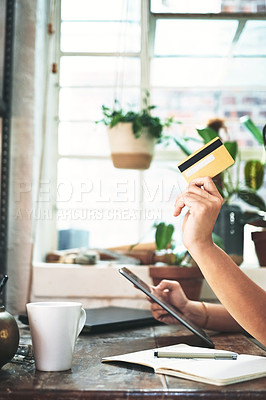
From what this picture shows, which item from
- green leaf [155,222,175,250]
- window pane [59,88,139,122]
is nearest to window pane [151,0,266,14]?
window pane [59,88,139,122]

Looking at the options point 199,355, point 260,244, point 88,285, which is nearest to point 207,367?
point 199,355

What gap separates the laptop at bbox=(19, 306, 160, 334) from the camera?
4.81 feet

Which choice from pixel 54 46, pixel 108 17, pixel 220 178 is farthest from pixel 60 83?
pixel 220 178

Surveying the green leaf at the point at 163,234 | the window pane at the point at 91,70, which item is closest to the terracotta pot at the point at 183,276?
the green leaf at the point at 163,234

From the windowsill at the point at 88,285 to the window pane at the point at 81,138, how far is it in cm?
71

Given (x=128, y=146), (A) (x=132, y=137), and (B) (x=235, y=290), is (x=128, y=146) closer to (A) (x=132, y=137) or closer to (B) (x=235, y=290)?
(A) (x=132, y=137)

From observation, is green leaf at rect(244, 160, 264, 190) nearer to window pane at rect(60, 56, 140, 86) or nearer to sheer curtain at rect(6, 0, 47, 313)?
window pane at rect(60, 56, 140, 86)

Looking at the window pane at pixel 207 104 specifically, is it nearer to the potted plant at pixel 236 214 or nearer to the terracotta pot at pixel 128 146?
the potted plant at pixel 236 214

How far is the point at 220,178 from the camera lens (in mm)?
2420

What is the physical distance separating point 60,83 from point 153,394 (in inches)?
91.9

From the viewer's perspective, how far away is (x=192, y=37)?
9.48ft

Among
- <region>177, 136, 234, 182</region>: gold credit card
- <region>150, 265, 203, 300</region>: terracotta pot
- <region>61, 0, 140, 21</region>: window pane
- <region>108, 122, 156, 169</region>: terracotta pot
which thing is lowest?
<region>150, 265, 203, 300</region>: terracotta pot

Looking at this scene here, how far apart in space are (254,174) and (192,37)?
89cm

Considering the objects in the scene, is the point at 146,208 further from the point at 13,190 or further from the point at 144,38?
the point at 144,38
